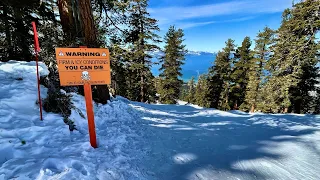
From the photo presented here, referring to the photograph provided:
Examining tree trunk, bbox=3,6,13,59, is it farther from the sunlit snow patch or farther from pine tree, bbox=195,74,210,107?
pine tree, bbox=195,74,210,107

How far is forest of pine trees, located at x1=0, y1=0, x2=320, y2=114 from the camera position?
5621mm

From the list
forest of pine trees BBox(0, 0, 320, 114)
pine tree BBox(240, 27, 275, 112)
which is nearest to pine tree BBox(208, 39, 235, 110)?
forest of pine trees BBox(0, 0, 320, 114)

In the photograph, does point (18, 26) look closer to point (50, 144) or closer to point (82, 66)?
point (82, 66)

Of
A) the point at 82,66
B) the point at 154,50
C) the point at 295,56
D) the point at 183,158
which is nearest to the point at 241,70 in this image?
the point at 295,56

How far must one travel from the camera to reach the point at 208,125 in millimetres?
6488

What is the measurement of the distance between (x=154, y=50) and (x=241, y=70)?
13938 millimetres

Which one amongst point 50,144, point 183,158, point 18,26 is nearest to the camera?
point 50,144

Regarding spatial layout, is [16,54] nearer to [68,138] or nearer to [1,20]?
[1,20]

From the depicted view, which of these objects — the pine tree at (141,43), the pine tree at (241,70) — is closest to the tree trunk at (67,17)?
the pine tree at (141,43)

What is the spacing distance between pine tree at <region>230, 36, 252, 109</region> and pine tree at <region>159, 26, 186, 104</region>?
333 inches

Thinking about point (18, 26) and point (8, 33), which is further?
point (18, 26)

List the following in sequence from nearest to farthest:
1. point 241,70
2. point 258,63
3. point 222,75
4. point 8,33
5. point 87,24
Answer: point 87,24 < point 8,33 < point 258,63 < point 241,70 < point 222,75

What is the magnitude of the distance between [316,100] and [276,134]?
19982 millimetres

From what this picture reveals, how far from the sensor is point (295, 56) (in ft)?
41.4
